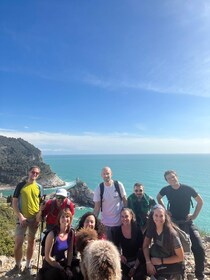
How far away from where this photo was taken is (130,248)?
4680mm

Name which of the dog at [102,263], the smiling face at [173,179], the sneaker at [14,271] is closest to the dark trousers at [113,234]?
the smiling face at [173,179]

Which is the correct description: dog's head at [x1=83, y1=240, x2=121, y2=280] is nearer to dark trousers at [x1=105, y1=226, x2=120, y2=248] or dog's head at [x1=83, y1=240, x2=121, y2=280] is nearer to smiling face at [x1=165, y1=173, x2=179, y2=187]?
dark trousers at [x1=105, y1=226, x2=120, y2=248]

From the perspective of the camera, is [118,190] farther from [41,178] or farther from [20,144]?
[20,144]

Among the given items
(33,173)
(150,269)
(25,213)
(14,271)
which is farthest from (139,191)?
(14,271)

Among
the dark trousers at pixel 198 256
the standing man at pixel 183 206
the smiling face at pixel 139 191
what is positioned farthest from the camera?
the smiling face at pixel 139 191

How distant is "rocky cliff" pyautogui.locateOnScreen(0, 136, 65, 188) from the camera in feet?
304

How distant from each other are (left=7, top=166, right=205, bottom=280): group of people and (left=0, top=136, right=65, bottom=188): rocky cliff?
8103 centimetres

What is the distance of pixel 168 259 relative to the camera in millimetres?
4223

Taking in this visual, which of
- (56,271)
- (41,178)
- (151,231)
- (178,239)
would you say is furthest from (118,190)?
(41,178)

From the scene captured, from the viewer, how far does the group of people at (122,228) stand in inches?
167

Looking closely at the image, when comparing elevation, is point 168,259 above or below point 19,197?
below

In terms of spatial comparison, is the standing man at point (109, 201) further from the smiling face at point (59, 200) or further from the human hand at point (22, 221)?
the human hand at point (22, 221)

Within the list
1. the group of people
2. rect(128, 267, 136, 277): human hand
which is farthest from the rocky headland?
rect(128, 267, 136, 277): human hand

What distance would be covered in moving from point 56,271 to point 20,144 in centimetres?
15753
